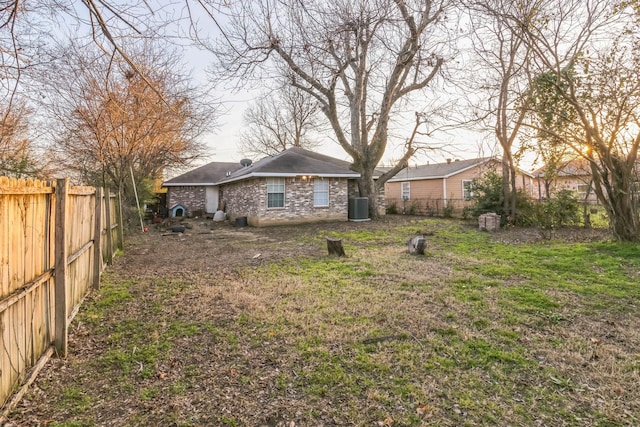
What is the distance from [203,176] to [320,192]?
10746mm

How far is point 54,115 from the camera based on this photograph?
1004 cm

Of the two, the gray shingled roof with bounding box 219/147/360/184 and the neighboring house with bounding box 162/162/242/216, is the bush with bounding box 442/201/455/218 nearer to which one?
the gray shingled roof with bounding box 219/147/360/184

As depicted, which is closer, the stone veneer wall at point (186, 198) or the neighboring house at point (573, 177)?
the neighboring house at point (573, 177)

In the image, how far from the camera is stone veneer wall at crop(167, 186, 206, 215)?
20844 mm

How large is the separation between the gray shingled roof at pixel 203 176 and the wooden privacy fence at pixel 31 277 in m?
18.3

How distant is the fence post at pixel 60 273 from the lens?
276 cm

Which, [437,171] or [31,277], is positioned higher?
[437,171]

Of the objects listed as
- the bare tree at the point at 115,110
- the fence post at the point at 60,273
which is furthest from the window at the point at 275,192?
the fence post at the point at 60,273

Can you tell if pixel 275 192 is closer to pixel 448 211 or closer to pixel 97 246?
pixel 97 246

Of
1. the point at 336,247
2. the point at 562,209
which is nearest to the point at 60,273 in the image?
the point at 336,247

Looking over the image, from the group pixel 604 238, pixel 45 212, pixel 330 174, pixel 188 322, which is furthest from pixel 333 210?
pixel 45 212

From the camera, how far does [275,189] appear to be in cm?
1379

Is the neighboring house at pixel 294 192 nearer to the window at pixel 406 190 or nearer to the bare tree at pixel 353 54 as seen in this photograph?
the bare tree at pixel 353 54

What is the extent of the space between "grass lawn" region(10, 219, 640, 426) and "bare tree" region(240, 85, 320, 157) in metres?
21.5
